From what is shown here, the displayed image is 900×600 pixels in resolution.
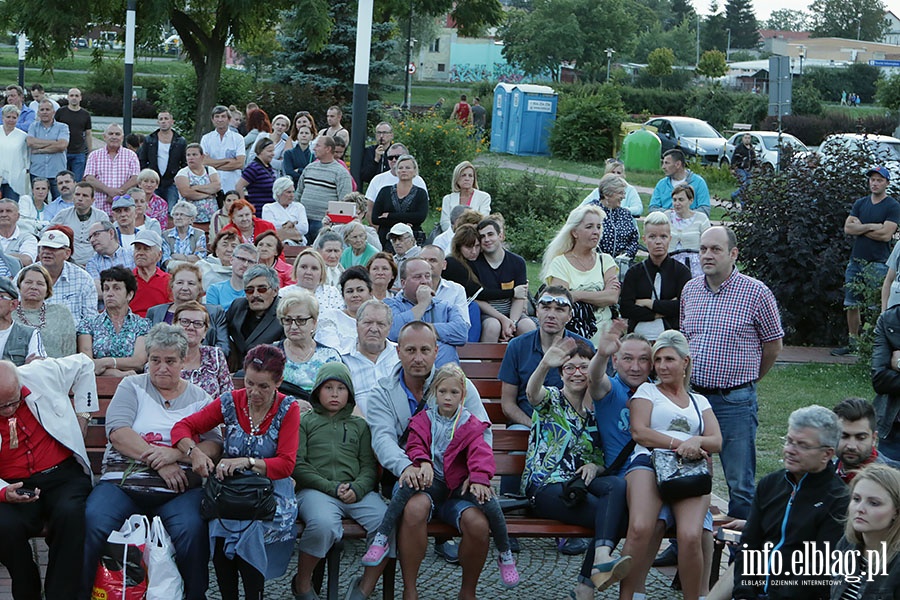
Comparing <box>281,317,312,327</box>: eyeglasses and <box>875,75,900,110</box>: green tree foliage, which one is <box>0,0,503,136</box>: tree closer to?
<box>281,317,312,327</box>: eyeglasses

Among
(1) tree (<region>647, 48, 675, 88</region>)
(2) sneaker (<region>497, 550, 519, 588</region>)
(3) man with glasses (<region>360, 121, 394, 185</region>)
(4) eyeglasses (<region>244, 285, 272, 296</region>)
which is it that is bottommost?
(2) sneaker (<region>497, 550, 519, 588</region>)

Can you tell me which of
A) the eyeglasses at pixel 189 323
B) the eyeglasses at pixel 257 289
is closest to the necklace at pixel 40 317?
the eyeglasses at pixel 189 323

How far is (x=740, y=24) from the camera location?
114750mm

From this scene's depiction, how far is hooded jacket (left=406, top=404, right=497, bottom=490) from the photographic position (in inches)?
236

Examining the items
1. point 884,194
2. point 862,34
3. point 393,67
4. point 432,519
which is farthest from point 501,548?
point 862,34

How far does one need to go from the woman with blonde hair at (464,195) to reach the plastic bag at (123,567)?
620 centimetres

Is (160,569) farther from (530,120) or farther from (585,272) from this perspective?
(530,120)

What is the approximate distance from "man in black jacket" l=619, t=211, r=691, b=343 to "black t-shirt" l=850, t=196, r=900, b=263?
4366mm

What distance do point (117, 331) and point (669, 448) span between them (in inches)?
143

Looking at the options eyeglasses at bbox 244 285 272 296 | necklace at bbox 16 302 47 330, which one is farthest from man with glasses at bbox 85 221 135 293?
eyeglasses at bbox 244 285 272 296

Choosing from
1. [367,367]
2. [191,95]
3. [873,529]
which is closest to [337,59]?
[191,95]

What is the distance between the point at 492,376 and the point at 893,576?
333 cm

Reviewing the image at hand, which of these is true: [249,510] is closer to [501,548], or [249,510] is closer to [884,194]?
[501,548]

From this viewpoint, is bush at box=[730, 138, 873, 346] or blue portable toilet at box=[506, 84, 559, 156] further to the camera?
blue portable toilet at box=[506, 84, 559, 156]
